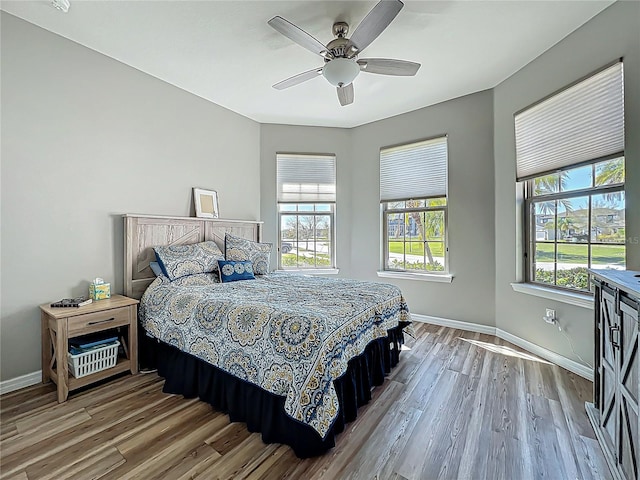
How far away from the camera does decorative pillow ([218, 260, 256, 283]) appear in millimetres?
3010

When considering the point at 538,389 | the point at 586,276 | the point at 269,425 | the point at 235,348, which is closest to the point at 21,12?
the point at 235,348

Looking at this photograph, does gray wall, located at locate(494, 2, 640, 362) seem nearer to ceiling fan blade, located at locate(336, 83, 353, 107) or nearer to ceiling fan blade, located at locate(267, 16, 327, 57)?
ceiling fan blade, located at locate(336, 83, 353, 107)

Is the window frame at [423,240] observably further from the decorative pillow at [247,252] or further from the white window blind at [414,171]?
the decorative pillow at [247,252]

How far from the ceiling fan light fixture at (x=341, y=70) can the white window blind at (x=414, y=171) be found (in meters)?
2.02

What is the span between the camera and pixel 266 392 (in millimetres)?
1706

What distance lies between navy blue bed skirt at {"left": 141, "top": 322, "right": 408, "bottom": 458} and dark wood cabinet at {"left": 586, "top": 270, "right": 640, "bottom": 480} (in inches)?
51.4

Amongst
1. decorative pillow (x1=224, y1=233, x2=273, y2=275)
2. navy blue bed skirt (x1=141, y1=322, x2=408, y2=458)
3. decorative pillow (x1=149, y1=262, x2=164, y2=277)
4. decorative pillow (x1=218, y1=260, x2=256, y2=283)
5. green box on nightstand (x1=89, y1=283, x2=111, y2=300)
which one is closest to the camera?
navy blue bed skirt (x1=141, y1=322, x2=408, y2=458)

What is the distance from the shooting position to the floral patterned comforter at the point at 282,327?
1.55 metres

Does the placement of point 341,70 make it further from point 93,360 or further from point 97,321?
point 93,360

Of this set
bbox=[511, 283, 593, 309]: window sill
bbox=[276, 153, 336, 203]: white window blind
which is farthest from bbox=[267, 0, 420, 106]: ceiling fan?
bbox=[511, 283, 593, 309]: window sill

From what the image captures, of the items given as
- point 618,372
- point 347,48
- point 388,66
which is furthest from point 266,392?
point 388,66

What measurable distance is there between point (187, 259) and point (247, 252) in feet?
2.28

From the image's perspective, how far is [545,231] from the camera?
9.57 ft

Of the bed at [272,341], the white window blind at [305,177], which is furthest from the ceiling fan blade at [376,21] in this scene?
the white window blind at [305,177]
